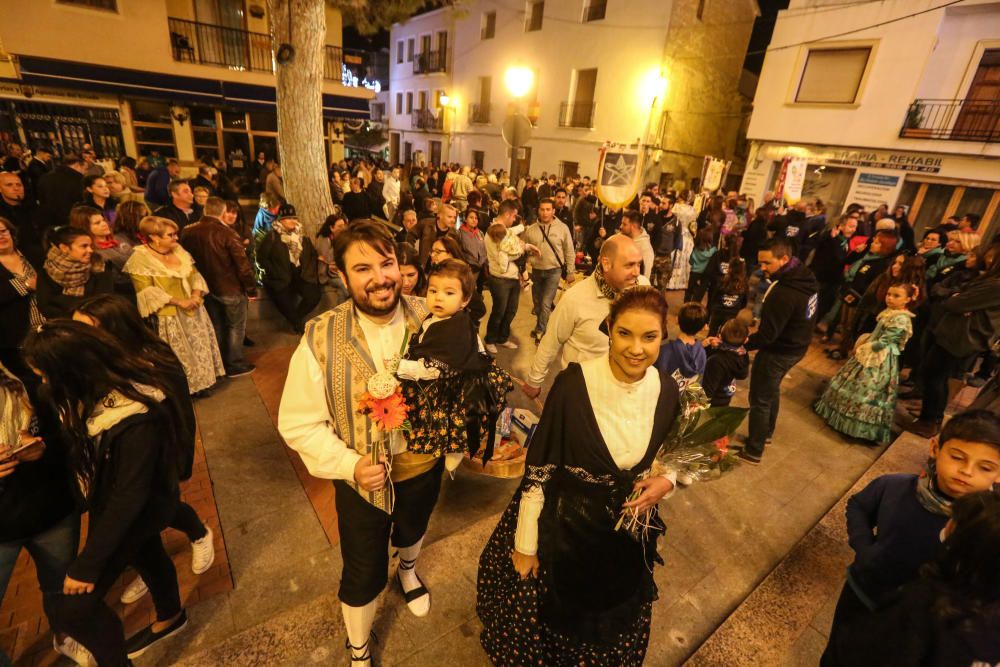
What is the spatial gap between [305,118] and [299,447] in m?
6.48

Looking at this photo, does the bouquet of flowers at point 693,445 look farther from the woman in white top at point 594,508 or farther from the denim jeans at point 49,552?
the denim jeans at point 49,552

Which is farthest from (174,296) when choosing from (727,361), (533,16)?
(533,16)

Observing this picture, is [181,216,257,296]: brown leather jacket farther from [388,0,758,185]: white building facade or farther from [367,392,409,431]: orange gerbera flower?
[388,0,758,185]: white building facade

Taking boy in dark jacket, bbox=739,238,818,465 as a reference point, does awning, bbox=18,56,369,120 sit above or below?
above

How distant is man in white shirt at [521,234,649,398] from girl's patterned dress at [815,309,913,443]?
3.15m

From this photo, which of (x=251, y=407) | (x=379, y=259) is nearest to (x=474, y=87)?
(x=251, y=407)

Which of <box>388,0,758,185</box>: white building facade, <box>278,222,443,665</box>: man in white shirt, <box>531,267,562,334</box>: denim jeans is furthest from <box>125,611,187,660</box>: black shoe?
<box>388,0,758,185</box>: white building facade

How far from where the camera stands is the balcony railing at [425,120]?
1132 inches

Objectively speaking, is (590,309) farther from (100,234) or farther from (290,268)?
Result: (100,234)

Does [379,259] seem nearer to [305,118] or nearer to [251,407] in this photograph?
[251,407]

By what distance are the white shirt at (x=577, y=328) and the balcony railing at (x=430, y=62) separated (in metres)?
29.4

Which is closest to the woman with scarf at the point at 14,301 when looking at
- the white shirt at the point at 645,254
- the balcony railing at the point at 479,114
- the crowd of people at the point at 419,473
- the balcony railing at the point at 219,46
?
the crowd of people at the point at 419,473

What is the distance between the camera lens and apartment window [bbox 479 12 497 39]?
2409 cm

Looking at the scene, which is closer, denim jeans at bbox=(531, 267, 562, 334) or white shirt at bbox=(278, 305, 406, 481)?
white shirt at bbox=(278, 305, 406, 481)
